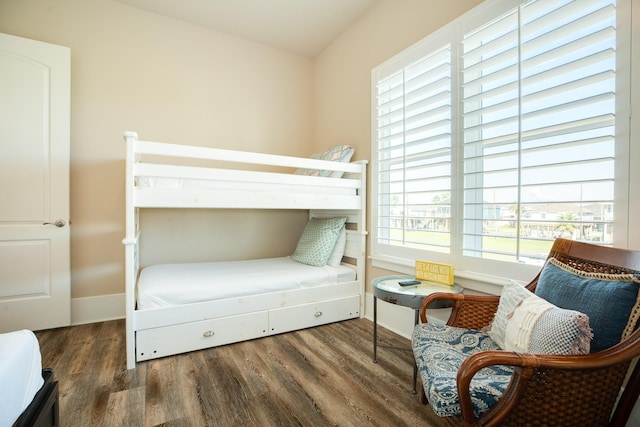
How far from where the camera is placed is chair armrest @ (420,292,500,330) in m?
1.46

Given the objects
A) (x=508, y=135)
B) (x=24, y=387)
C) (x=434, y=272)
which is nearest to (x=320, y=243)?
(x=434, y=272)

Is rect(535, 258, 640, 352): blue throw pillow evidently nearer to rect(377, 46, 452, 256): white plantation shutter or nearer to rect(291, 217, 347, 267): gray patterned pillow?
rect(377, 46, 452, 256): white plantation shutter

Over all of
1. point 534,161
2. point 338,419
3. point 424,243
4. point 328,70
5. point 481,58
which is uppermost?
point 328,70

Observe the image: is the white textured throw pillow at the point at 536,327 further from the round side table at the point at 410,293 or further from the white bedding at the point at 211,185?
the white bedding at the point at 211,185

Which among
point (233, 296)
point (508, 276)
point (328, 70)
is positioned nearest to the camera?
point (508, 276)

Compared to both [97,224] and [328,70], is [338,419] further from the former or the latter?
[328,70]

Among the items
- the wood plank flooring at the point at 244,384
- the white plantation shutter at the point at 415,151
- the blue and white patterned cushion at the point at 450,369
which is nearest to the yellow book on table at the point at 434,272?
the white plantation shutter at the point at 415,151

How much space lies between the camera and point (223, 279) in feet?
7.14

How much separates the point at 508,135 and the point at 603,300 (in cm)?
95

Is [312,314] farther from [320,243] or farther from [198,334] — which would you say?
[198,334]

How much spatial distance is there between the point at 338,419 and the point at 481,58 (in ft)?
7.03

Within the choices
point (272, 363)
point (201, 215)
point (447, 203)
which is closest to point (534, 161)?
point (447, 203)

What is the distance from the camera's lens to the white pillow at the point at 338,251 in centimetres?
271

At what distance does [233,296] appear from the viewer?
2111mm
